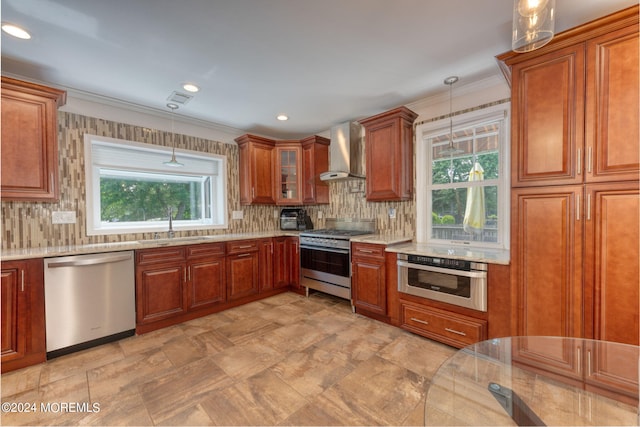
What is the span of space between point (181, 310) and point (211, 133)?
2.41 meters

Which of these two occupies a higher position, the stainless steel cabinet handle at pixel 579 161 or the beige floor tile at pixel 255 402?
the stainless steel cabinet handle at pixel 579 161

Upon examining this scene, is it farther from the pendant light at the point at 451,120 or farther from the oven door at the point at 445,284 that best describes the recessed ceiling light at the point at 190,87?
the oven door at the point at 445,284

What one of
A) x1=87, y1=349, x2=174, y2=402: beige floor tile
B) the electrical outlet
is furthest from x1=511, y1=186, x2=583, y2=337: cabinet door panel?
the electrical outlet

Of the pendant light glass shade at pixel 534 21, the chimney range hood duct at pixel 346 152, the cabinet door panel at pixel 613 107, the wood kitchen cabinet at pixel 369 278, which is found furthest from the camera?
the chimney range hood duct at pixel 346 152

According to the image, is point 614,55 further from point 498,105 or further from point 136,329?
point 136,329

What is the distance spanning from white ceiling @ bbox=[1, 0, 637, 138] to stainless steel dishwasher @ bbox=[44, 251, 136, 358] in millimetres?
1687

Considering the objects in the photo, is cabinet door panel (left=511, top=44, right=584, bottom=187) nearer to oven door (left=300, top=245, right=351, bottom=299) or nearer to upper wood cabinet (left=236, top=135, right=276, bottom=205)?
oven door (left=300, top=245, right=351, bottom=299)

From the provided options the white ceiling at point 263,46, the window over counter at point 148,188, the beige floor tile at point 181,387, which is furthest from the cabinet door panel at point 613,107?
the window over counter at point 148,188

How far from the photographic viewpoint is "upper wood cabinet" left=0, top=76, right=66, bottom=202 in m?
2.14

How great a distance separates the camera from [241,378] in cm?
191

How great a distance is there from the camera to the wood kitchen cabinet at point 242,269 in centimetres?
332

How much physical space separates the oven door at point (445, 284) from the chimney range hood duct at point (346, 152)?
150cm

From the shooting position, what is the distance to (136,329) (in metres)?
2.61

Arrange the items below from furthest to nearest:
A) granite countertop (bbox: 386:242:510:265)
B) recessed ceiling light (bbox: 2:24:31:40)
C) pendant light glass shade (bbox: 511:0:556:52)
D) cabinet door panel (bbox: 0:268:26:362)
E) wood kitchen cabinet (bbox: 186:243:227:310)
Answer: wood kitchen cabinet (bbox: 186:243:227:310)
granite countertop (bbox: 386:242:510:265)
cabinet door panel (bbox: 0:268:26:362)
recessed ceiling light (bbox: 2:24:31:40)
pendant light glass shade (bbox: 511:0:556:52)
